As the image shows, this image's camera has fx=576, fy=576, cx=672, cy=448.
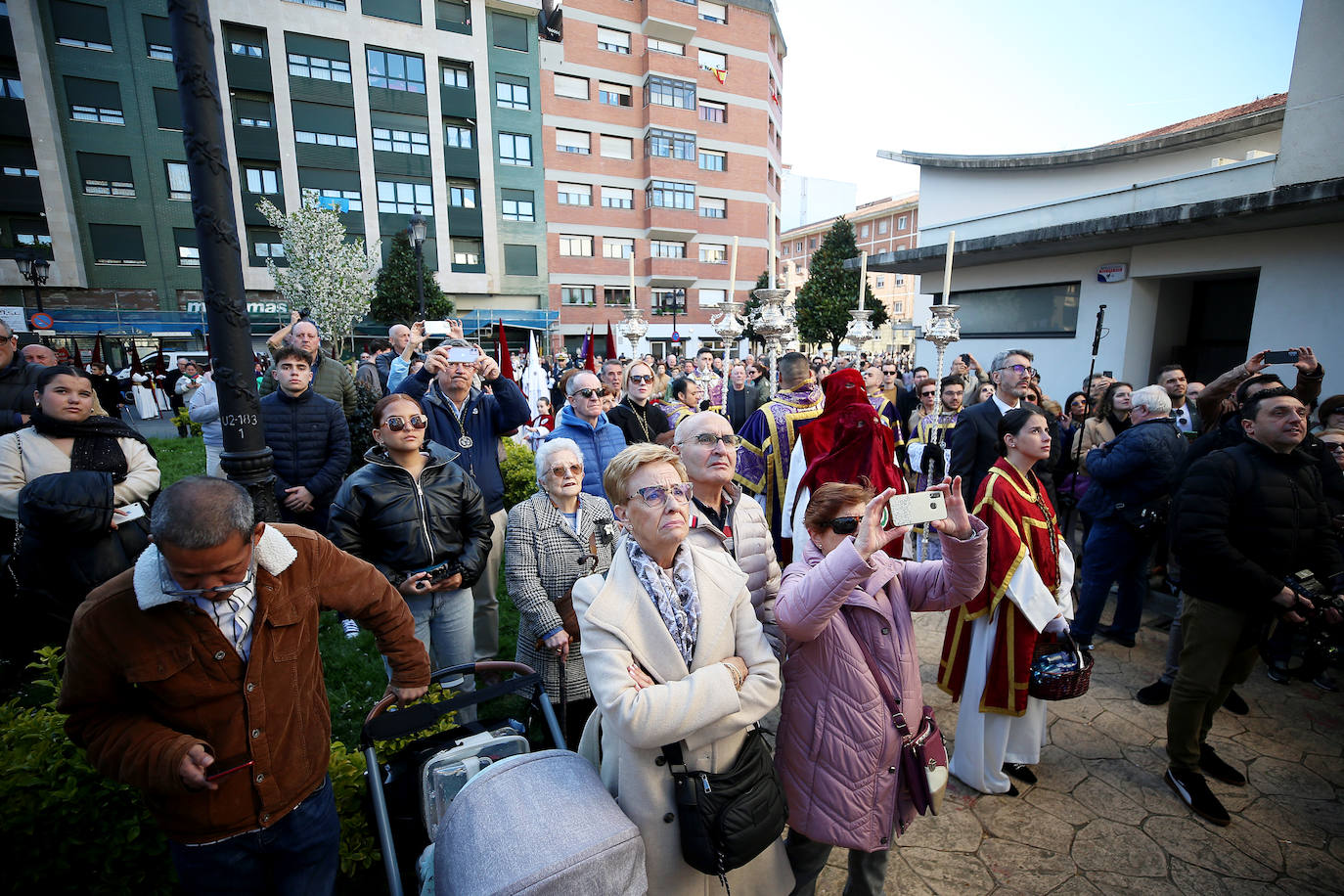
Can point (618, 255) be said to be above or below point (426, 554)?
above

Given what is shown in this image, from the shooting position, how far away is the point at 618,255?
37.0m

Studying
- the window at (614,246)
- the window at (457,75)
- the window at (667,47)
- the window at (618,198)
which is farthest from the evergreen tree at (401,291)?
the window at (667,47)

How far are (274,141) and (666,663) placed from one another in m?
37.8

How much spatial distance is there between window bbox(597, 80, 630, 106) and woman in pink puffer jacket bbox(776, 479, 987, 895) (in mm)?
39896

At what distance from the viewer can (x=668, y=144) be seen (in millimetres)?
36469

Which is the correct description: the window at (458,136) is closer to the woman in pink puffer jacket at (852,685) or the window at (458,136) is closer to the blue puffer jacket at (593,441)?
the blue puffer jacket at (593,441)

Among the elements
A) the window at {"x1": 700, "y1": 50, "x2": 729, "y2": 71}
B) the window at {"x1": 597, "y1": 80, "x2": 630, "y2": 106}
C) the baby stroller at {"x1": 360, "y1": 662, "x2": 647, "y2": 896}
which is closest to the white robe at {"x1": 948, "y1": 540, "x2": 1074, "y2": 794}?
the baby stroller at {"x1": 360, "y1": 662, "x2": 647, "y2": 896}

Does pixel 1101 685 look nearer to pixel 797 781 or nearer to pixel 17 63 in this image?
pixel 797 781

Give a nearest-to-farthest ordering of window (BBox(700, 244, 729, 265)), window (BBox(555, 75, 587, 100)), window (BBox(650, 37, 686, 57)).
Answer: window (BBox(555, 75, 587, 100)), window (BBox(650, 37, 686, 57)), window (BBox(700, 244, 729, 265))

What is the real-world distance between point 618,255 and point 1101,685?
36.1m

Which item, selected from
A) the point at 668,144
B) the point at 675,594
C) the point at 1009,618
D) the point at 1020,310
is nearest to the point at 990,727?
the point at 1009,618

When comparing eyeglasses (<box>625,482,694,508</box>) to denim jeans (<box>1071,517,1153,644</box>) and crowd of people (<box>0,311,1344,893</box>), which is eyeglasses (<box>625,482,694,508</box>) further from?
denim jeans (<box>1071,517,1153,644</box>)

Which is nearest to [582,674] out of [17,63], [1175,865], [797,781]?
[797,781]

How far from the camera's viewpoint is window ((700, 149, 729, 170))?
38.2 metres
